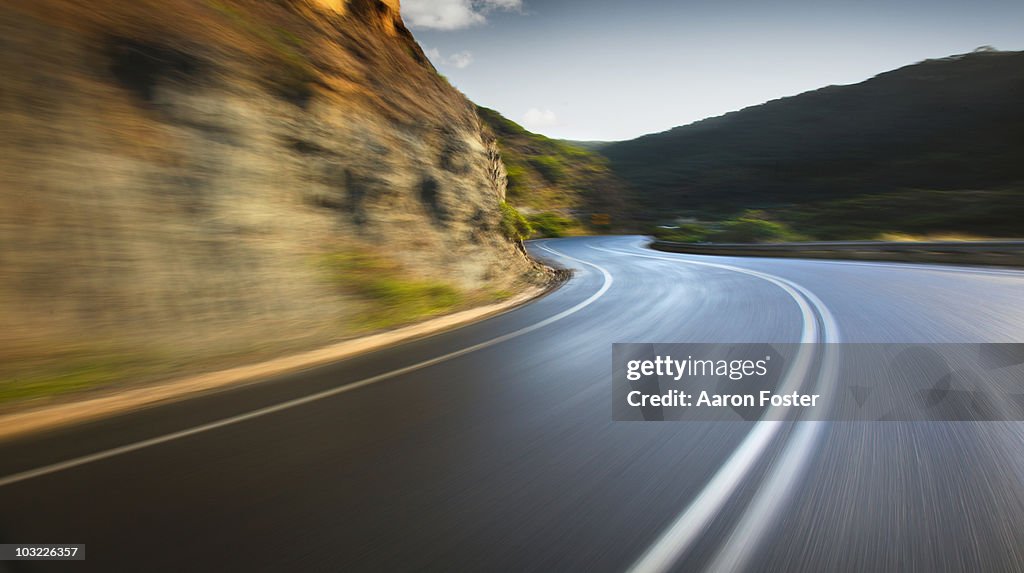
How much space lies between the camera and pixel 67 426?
3834mm

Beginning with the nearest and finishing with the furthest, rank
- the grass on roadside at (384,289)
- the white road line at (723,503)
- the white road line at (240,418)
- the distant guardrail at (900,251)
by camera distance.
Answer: the white road line at (723,503), the white road line at (240,418), the grass on roadside at (384,289), the distant guardrail at (900,251)

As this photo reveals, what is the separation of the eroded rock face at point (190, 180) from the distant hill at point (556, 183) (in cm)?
3868

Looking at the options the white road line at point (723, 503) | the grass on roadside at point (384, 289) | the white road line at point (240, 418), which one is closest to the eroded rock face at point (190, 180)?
the grass on roadside at point (384, 289)

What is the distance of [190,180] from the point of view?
6359 mm

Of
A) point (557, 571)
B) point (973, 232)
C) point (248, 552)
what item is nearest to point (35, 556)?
point (248, 552)

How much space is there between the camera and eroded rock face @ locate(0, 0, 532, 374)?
513 cm

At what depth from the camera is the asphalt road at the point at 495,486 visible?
210 cm

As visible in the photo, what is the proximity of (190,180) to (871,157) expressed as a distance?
5335cm

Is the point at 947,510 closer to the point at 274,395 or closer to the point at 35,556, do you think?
the point at 35,556

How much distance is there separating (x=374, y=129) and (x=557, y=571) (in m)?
9.53

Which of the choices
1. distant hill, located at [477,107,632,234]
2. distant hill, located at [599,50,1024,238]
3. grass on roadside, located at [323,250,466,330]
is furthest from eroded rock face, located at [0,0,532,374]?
distant hill, located at [477,107,632,234]

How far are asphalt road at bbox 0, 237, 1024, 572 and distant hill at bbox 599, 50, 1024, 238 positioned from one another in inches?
1117

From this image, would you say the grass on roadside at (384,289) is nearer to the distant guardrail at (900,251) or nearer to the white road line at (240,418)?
the white road line at (240,418)

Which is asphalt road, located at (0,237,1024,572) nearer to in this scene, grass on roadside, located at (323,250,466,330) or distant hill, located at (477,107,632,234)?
grass on roadside, located at (323,250,466,330)
